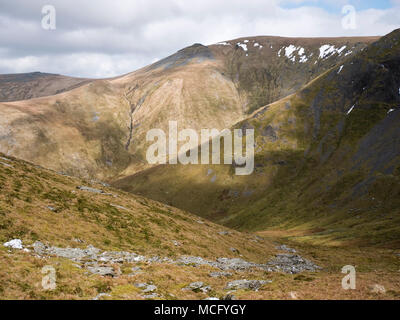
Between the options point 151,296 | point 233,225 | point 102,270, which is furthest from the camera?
point 233,225

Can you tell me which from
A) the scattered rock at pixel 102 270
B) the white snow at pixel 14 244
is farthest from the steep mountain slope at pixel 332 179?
the white snow at pixel 14 244

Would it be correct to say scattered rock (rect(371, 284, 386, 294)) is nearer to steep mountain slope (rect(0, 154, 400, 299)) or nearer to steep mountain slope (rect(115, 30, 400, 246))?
steep mountain slope (rect(0, 154, 400, 299))

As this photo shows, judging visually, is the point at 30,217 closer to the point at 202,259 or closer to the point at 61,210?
the point at 61,210

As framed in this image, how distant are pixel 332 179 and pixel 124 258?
141321mm

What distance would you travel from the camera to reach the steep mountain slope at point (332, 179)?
12081 centimetres

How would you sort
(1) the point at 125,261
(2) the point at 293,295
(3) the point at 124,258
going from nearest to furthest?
(2) the point at 293,295, (1) the point at 125,261, (3) the point at 124,258

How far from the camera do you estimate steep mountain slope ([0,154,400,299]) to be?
22.5m

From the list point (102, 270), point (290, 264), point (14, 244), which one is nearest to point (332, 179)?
point (290, 264)

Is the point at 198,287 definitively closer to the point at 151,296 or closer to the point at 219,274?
the point at 151,296

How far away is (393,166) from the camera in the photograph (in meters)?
136

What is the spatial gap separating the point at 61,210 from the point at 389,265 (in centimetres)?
5781

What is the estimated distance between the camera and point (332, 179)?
504ft

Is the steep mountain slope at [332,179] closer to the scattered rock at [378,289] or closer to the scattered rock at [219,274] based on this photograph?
the scattered rock at [219,274]
